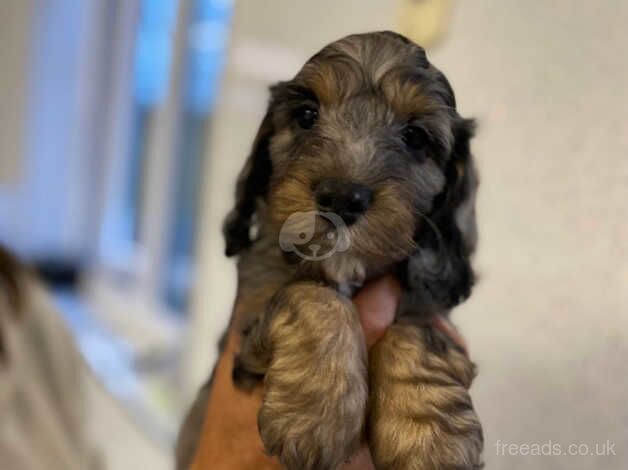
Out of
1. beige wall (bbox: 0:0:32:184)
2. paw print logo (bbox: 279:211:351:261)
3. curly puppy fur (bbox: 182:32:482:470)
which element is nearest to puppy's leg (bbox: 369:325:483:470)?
curly puppy fur (bbox: 182:32:482:470)

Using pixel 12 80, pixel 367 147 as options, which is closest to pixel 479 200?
pixel 367 147

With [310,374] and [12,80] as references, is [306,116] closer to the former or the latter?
[310,374]

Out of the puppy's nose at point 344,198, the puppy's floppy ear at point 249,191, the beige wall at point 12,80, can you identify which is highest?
the puppy's nose at point 344,198

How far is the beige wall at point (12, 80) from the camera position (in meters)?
3.55

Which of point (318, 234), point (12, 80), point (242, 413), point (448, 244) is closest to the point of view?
point (318, 234)

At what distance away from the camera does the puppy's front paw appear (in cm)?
59

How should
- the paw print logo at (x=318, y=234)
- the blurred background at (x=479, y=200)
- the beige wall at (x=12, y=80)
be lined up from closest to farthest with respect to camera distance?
1. the paw print logo at (x=318, y=234)
2. the blurred background at (x=479, y=200)
3. the beige wall at (x=12, y=80)

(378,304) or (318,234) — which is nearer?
(318,234)

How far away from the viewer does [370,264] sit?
658 mm

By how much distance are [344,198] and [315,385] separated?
0.18m

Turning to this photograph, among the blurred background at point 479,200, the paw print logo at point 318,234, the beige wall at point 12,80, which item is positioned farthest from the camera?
the beige wall at point 12,80

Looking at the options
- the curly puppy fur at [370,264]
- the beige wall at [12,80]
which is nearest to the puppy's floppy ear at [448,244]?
the curly puppy fur at [370,264]

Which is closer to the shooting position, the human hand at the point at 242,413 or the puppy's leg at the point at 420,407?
the puppy's leg at the point at 420,407

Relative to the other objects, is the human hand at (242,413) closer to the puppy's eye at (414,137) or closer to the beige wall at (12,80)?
the puppy's eye at (414,137)
